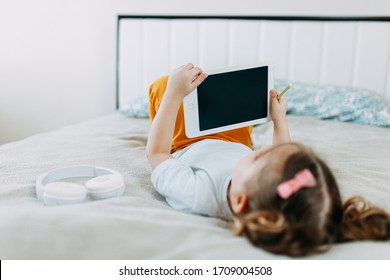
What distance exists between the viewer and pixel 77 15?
2473 millimetres

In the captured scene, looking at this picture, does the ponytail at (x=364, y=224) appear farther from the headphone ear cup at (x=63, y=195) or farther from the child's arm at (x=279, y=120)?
the headphone ear cup at (x=63, y=195)

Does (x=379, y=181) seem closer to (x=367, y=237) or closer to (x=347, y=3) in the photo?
(x=367, y=237)

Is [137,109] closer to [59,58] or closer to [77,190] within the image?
[59,58]

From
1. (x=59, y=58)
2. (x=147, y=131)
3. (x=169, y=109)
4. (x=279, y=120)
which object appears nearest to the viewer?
(x=169, y=109)

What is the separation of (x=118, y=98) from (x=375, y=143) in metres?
1.33

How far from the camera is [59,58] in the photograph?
2.54 metres

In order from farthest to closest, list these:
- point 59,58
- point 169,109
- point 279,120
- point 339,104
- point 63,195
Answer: point 59,58, point 339,104, point 279,120, point 169,109, point 63,195

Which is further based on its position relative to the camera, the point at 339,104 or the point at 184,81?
the point at 339,104

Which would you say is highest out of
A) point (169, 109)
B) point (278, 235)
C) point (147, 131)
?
point (169, 109)

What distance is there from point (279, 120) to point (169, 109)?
30 cm

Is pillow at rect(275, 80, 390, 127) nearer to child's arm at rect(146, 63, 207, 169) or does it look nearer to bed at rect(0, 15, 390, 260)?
bed at rect(0, 15, 390, 260)

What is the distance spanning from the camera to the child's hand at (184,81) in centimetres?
107

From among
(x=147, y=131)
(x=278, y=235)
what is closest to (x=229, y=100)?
(x=278, y=235)
